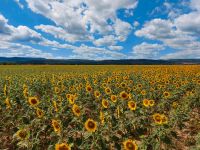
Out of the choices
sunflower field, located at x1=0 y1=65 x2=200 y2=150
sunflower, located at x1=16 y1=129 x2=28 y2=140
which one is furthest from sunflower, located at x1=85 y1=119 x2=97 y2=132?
sunflower, located at x1=16 y1=129 x2=28 y2=140

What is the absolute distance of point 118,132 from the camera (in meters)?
6.57

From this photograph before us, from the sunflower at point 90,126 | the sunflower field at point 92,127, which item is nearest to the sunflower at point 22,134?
the sunflower field at point 92,127

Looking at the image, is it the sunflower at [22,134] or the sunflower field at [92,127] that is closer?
the sunflower at [22,134]

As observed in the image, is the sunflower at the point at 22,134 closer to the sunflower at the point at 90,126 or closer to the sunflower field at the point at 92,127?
the sunflower field at the point at 92,127

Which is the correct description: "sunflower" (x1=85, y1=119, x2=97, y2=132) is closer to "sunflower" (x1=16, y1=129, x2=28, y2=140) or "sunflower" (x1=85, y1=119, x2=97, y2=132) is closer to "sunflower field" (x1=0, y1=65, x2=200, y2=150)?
"sunflower field" (x1=0, y1=65, x2=200, y2=150)

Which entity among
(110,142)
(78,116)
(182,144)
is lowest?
(182,144)

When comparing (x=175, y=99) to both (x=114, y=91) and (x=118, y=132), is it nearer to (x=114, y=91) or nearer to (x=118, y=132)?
(x=114, y=91)

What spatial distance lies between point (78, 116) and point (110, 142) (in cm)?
106

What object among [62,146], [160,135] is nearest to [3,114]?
[62,146]

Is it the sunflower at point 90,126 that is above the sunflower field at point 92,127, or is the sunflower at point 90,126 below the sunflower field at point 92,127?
above

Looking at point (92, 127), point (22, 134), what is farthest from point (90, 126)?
point (22, 134)

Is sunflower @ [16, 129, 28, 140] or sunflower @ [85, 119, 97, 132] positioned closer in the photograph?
sunflower @ [16, 129, 28, 140]

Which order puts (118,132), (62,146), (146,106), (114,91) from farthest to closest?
(114,91) < (146,106) < (118,132) < (62,146)

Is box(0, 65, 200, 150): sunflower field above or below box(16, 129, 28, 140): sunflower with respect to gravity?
below
